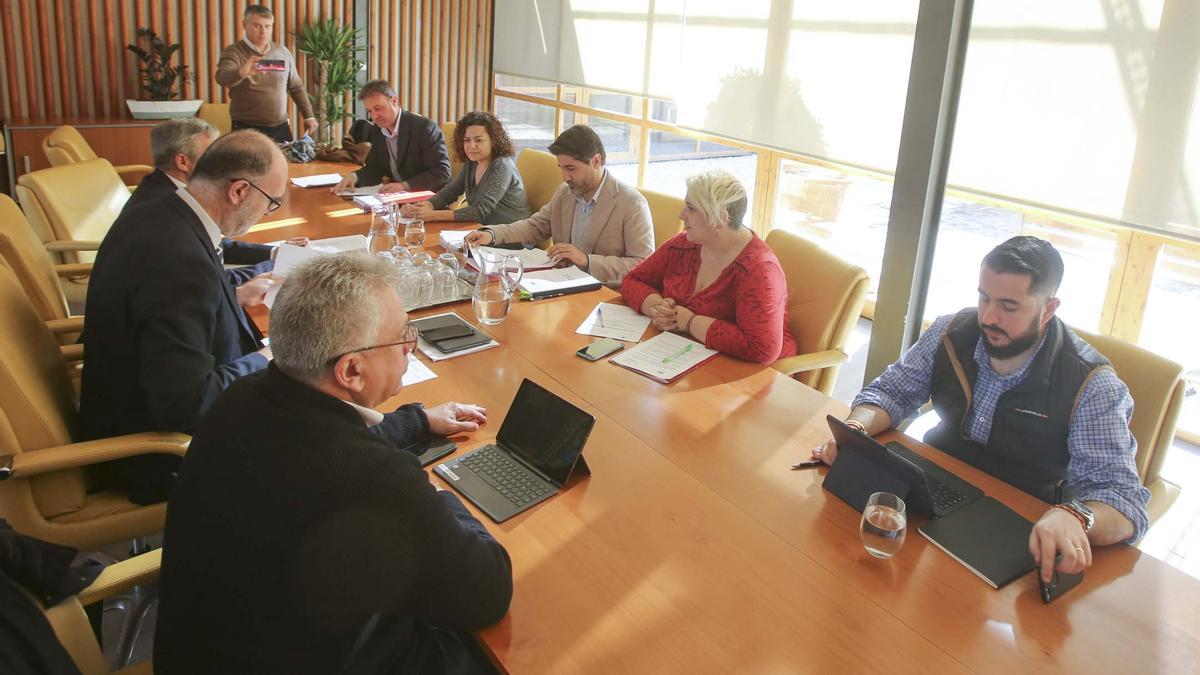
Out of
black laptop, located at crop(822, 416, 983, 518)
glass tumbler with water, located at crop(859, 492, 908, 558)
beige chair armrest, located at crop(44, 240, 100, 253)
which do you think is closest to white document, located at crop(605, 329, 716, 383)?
black laptop, located at crop(822, 416, 983, 518)

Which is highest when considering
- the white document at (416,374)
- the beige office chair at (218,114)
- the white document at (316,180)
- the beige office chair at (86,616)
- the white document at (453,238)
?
the beige office chair at (218,114)

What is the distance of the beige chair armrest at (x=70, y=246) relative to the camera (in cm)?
363

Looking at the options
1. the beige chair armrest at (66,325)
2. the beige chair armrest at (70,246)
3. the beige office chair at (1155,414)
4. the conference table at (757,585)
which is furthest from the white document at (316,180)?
the beige office chair at (1155,414)

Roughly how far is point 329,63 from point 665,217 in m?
4.82

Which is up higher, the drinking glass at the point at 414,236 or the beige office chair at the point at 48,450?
the drinking glass at the point at 414,236

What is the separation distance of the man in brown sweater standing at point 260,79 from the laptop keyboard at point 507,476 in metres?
5.37

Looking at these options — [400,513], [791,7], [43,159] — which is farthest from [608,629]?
[43,159]

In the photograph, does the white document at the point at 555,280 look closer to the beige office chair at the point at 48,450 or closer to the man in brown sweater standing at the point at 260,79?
the beige office chair at the point at 48,450

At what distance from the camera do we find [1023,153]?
3400 millimetres

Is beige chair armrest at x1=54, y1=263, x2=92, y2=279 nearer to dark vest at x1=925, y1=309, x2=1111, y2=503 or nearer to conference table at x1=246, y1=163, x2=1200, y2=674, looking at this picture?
conference table at x1=246, y1=163, x2=1200, y2=674

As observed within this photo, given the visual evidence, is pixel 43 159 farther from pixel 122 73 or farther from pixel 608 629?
pixel 608 629

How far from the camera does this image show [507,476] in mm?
1904

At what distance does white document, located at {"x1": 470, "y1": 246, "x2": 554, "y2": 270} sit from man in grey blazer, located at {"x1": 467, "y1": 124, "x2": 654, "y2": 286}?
5 centimetres

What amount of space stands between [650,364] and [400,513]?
133 cm
